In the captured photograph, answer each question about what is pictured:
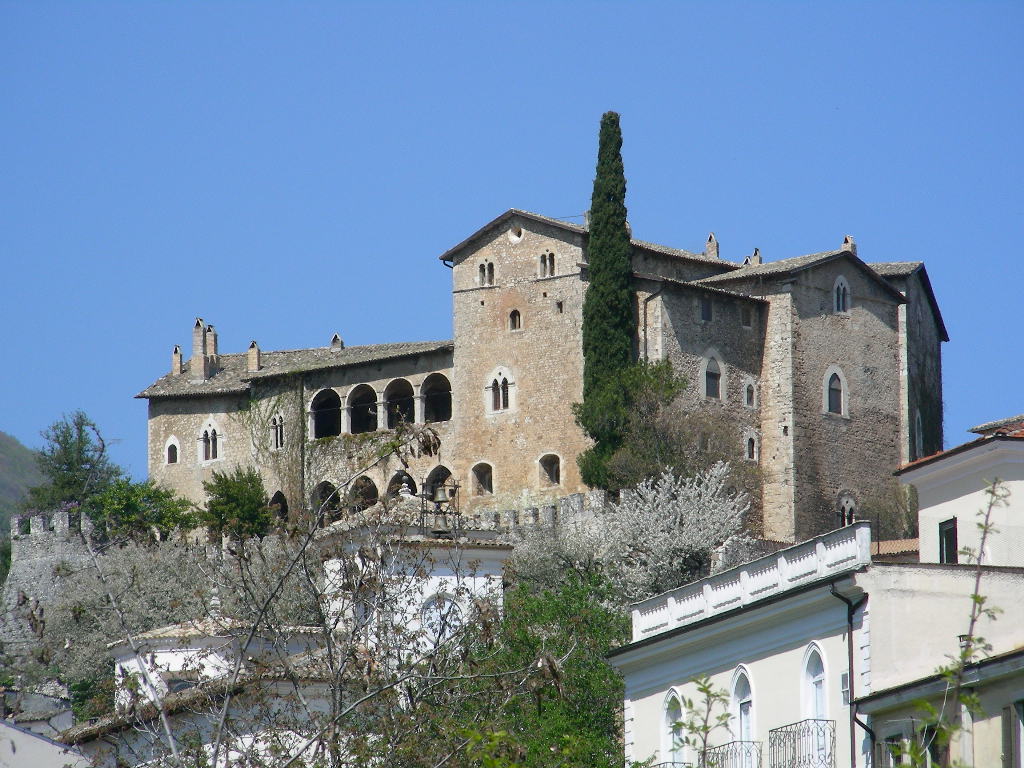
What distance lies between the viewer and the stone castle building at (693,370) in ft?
219

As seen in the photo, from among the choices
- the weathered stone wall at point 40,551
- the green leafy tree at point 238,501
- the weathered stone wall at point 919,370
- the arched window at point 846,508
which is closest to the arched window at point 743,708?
the arched window at point 846,508

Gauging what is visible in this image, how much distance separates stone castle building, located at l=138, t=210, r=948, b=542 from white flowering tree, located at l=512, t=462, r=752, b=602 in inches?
226

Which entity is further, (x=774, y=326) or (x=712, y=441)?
(x=774, y=326)

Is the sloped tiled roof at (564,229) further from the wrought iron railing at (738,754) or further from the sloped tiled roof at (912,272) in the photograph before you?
the wrought iron railing at (738,754)

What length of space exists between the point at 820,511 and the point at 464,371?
38.4 ft

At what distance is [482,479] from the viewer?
69.8m

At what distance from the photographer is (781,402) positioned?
2665 inches

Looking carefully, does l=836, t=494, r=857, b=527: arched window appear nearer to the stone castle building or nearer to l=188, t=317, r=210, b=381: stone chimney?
the stone castle building

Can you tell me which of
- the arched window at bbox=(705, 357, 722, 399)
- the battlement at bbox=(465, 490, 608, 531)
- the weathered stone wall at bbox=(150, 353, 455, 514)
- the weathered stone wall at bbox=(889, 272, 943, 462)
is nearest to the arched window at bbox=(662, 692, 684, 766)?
the battlement at bbox=(465, 490, 608, 531)

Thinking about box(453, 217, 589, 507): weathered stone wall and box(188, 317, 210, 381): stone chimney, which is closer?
box(453, 217, 589, 507): weathered stone wall

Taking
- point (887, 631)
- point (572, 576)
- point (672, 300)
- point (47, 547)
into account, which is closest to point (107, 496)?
point (47, 547)

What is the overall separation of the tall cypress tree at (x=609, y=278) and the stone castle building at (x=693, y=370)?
0.98 m

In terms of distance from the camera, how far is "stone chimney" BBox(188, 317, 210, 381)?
81.5 m

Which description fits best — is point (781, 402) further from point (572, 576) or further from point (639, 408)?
point (572, 576)
